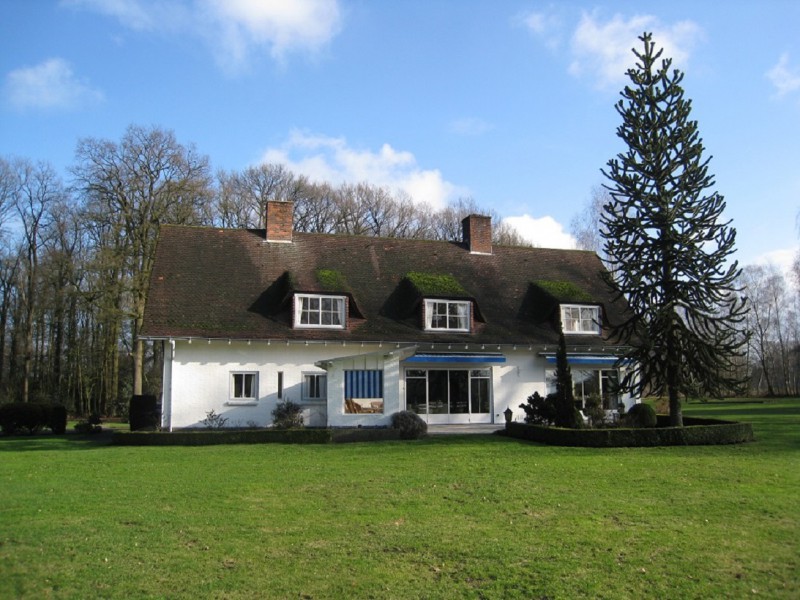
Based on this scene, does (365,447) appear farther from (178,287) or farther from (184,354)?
(178,287)

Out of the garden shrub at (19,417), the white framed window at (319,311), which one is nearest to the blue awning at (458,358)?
Result: the white framed window at (319,311)

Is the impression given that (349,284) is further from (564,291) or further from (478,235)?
(564,291)

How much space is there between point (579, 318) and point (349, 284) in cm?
994

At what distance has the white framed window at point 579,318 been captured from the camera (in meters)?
28.4

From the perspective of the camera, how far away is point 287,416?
23594 mm

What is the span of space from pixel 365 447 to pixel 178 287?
11543 mm

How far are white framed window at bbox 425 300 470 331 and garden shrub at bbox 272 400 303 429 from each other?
624 cm

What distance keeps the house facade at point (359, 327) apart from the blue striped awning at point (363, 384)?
36 millimetres

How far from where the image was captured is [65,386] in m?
44.9

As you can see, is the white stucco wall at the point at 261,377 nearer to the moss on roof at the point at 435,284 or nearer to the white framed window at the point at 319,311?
the white framed window at the point at 319,311

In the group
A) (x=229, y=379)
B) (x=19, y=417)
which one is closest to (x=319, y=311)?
(x=229, y=379)

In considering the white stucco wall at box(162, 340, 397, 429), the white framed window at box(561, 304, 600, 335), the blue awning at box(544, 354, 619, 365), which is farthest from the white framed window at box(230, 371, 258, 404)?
the white framed window at box(561, 304, 600, 335)

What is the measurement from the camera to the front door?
26531 millimetres

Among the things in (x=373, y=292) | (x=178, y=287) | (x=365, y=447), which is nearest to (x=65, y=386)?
(x=178, y=287)
